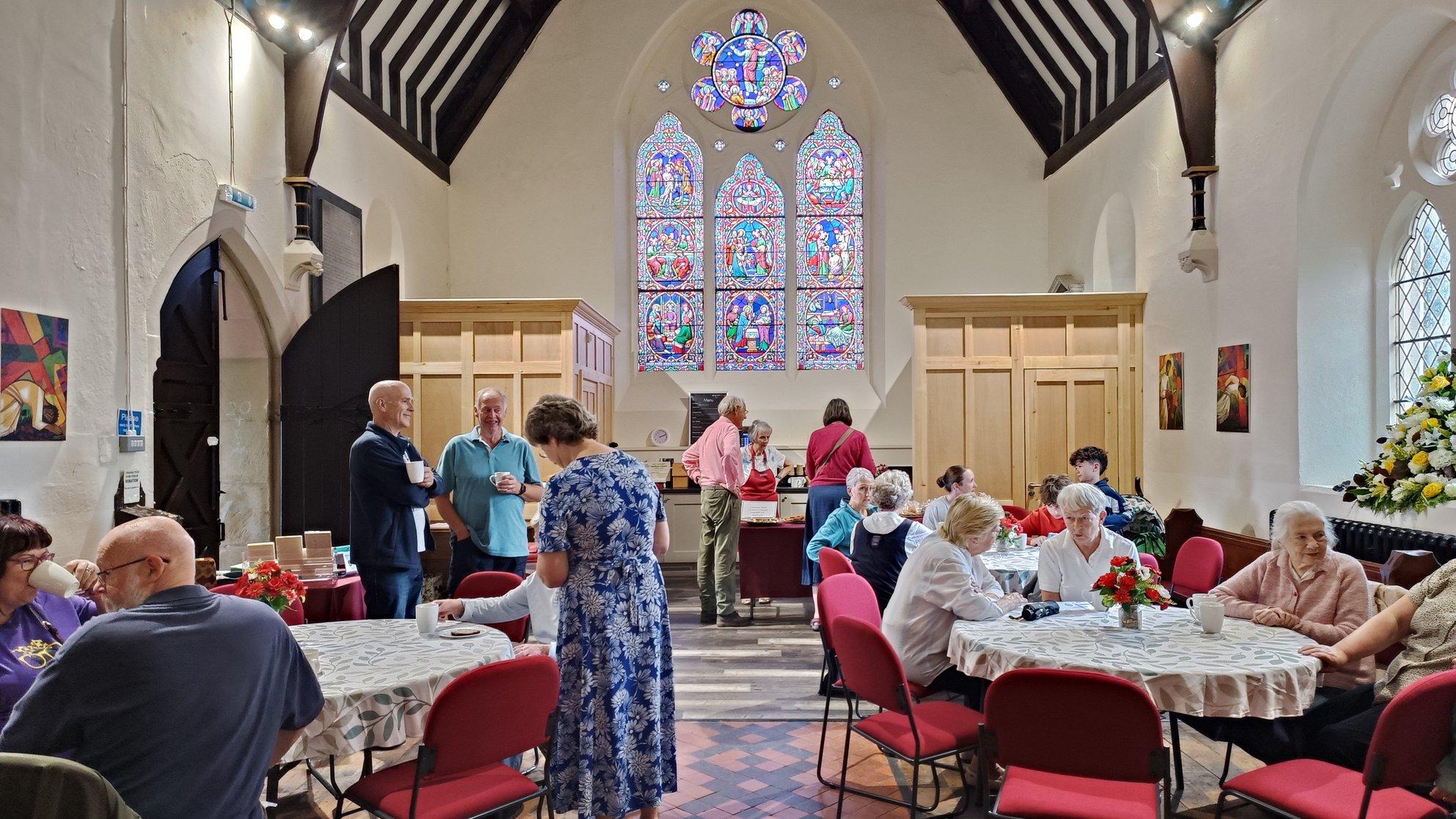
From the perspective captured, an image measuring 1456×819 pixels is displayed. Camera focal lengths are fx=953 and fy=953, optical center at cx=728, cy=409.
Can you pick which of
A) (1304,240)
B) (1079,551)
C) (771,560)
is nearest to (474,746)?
(1079,551)

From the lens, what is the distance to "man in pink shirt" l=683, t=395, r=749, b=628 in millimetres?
7008

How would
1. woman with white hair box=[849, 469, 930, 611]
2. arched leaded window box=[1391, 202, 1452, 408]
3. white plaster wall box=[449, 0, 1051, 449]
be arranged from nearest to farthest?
woman with white hair box=[849, 469, 930, 611] → arched leaded window box=[1391, 202, 1452, 408] → white plaster wall box=[449, 0, 1051, 449]

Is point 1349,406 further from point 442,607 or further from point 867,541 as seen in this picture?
point 442,607

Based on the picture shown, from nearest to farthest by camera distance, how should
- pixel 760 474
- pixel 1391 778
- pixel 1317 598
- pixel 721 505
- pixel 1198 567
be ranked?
pixel 1391 778 < pixel 1317 598 < pixel 1198 567 < pixel 721 505 < pixel 760 474

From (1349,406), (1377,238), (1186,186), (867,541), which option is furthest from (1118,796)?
(1186,186)

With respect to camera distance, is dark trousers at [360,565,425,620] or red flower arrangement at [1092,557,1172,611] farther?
dark trousers at [360,565,425,620]

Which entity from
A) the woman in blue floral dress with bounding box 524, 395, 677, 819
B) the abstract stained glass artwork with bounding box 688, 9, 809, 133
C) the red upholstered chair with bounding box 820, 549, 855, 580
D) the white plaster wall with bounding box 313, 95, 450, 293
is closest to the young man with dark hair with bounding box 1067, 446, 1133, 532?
the red upholstered chair with bounding box 820, 549, 855, 580

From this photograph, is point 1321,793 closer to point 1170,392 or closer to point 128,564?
point 128,564

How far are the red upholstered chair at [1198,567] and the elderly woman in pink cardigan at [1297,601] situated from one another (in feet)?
4.15

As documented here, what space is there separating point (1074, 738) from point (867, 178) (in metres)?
8.92

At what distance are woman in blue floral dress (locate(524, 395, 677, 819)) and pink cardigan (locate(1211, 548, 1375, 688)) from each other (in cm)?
211

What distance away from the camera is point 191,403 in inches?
232

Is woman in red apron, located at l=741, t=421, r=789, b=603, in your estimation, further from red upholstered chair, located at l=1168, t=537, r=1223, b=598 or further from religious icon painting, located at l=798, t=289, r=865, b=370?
religious icon painting, located at l=798, t=289, r=865, b=370

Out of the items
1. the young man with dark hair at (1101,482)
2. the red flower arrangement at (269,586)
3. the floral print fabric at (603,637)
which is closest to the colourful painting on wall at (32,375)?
the red flower arrangement at (269,586)
